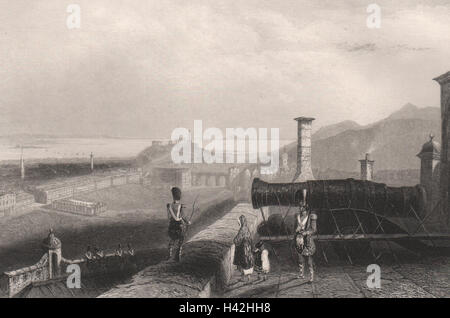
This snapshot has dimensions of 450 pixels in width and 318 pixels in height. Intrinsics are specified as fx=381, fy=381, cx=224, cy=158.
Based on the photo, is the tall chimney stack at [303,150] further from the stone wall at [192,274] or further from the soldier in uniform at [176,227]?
the soldier in uniform at [176,227]

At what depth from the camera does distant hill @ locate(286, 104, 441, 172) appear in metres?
12.1

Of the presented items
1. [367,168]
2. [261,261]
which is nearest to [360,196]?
[261,261]

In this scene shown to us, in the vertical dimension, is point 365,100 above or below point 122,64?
below

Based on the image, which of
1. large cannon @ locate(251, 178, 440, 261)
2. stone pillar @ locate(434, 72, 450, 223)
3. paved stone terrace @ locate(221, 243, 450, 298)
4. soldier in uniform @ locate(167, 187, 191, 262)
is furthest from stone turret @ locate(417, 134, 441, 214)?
soldier in uniform @ locate(167, 187, 191, 262)

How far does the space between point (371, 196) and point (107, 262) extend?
905 cm

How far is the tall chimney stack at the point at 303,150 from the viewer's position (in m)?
11.0

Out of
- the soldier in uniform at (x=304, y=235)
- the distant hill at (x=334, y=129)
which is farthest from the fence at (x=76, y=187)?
the soldier in uniform at (x=304, y=235)

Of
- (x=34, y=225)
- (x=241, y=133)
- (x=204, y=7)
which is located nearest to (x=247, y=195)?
(x=241, y=133)

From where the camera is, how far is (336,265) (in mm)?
6715

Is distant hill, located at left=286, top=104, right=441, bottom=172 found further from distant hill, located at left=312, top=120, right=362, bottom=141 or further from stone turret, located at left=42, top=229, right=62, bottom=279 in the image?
stone turret, located at left=42, top=229, right=62, bottom=279

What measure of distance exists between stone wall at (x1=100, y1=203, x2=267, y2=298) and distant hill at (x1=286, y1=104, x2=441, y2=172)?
22.9ft

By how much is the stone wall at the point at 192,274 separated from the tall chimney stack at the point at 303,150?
5.03 metres

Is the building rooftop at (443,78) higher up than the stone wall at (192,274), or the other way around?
the building rooftop at (443,78)
